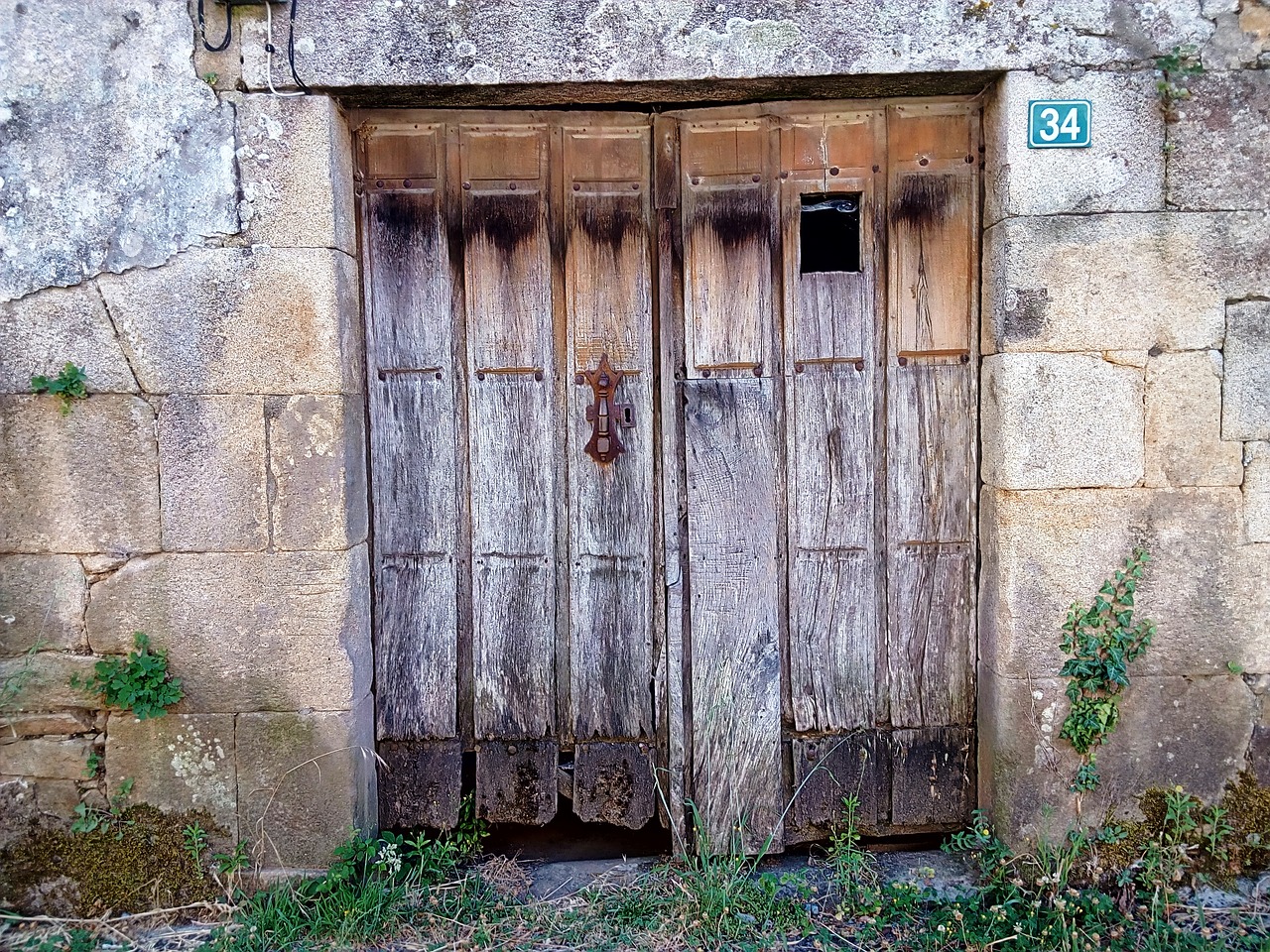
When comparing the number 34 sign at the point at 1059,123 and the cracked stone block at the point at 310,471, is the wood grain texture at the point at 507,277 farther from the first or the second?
the number 34 sign at the point at 1059,123

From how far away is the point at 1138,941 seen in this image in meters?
2.18

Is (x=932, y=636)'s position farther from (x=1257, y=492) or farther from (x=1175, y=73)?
(x=1175, y=73)

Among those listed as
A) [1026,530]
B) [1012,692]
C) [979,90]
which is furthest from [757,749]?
[979,90]

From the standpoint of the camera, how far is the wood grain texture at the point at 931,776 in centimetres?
261

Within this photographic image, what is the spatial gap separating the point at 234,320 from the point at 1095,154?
238cm

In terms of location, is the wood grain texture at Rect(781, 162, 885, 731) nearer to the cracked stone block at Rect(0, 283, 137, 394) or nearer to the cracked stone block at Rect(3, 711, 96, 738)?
the cracked stone block at Rect(0, 283, 137, 394)

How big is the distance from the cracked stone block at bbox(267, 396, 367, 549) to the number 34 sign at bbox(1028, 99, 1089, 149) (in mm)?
2027

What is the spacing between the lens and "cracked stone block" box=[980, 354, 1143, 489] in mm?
2320

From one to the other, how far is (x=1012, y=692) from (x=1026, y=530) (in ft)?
→ 1.51

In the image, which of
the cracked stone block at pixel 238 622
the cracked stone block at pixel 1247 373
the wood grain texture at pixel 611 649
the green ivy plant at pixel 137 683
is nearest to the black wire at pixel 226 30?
the cracked stone block at pixel 238 622

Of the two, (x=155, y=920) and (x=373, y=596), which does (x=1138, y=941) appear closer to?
(x=373, y=596)

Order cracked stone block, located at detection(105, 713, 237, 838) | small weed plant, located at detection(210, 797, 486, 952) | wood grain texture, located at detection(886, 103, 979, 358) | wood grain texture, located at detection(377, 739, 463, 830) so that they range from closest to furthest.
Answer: small weed plant, located at detection(210, 797, 486, 952)
cracked stone block, located at detection(105, 713, 237, 838)
wood grain texture, located at detection(886, 103, 979, 358)
wood grain texture, located at detection(377, 739, 463, 830)

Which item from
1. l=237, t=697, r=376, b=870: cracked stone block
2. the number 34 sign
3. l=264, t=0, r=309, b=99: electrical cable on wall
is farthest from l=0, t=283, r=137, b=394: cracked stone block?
the number 34 sign

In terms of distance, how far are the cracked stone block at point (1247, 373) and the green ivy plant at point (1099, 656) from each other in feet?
1.47
